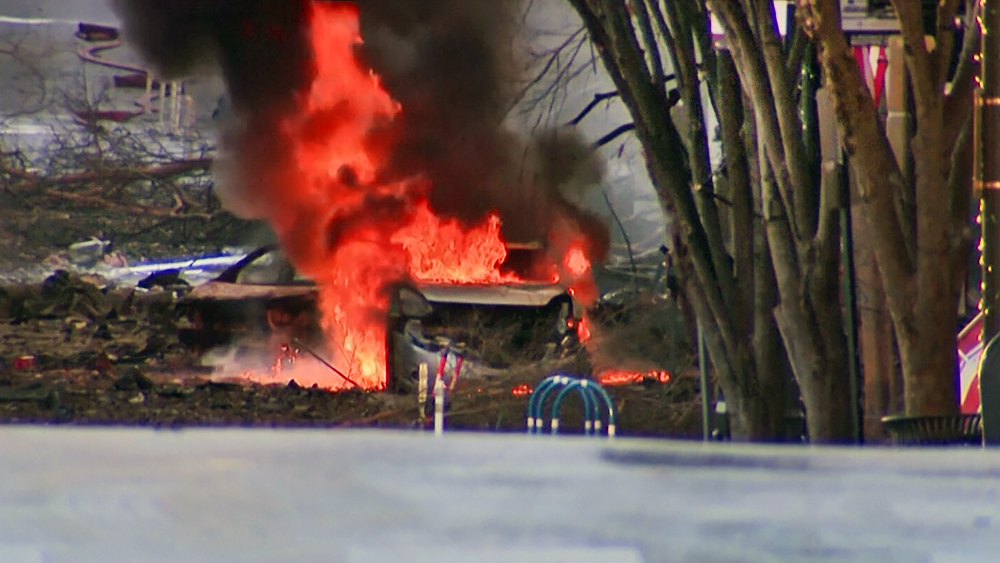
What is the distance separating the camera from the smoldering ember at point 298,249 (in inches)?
407

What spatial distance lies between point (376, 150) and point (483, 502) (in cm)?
1155

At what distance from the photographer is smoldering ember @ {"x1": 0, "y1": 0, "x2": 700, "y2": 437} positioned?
33.9ft

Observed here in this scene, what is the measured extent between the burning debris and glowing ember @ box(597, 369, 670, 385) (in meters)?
0.72

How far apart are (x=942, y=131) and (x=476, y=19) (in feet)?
Answer: 22.3

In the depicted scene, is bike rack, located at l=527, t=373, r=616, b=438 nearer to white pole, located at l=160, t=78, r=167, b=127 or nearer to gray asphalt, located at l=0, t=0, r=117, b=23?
white pole, located at l=160, t=78, r=167, b=127

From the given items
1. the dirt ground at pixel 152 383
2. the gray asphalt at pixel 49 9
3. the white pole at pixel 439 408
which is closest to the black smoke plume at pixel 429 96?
the gray asphalt at pixel 49 9

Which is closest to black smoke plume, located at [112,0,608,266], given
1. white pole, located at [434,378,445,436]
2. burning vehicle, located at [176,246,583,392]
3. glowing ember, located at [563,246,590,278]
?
glowing ember, located at [563,246,590,278]

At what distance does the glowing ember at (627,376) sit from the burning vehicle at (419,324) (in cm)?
36

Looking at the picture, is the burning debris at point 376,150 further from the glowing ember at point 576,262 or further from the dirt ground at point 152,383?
the dirt ground at point 152,383

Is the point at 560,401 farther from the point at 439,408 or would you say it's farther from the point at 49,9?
the point at 49,9

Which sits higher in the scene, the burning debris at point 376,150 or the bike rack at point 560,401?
the burning debris at point 376,150

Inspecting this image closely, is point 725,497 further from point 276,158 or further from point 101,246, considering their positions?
point 276,158

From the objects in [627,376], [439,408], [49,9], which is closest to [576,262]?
[627,376]

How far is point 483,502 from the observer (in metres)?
1.26
